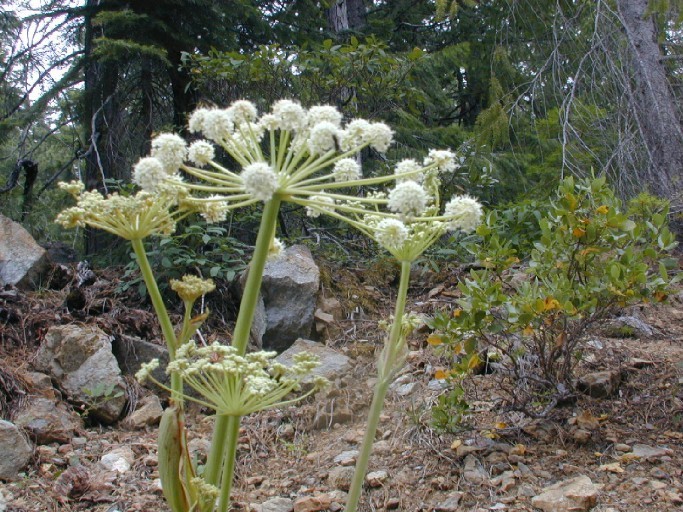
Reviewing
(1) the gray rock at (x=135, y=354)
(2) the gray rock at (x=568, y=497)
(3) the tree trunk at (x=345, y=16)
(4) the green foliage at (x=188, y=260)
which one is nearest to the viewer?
(2) the gray rock at (x=568, y=497)

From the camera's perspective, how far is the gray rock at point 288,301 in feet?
14.7

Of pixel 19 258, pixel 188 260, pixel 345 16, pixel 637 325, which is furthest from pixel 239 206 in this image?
pixel 345 16

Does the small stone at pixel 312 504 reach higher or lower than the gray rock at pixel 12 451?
lower

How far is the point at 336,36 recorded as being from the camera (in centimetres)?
797

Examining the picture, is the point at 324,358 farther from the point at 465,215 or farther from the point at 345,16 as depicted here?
the point at 345,16

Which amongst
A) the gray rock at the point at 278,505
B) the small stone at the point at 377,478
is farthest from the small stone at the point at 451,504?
the gray rock at the point at 278,505

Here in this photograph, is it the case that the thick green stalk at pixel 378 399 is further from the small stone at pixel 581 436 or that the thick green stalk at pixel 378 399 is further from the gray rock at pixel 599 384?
the gray rock at pixel 599 384

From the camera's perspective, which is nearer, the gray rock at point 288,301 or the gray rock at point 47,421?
the gray rock at point 47,421

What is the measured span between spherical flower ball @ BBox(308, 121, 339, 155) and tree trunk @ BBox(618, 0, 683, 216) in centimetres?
507

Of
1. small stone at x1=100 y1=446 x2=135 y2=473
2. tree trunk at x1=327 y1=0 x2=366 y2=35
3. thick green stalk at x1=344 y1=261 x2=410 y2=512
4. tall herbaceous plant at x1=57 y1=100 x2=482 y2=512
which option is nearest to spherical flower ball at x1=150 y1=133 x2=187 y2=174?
tall herbaceous plant at x1=57 y1=100 x2=482 y2=512

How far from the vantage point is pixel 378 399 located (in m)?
1.35

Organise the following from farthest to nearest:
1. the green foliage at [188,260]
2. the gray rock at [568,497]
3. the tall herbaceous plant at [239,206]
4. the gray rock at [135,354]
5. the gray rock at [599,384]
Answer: the green foliage at [188,260]
the gray rock at [135,354]
the gray rock at [599,384]
the gray rock at [568,497]
the tall herbaceous plant at [239,206]

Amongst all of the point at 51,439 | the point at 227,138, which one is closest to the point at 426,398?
the point at 51,439

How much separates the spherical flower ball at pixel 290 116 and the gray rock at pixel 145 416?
9.03 ft
